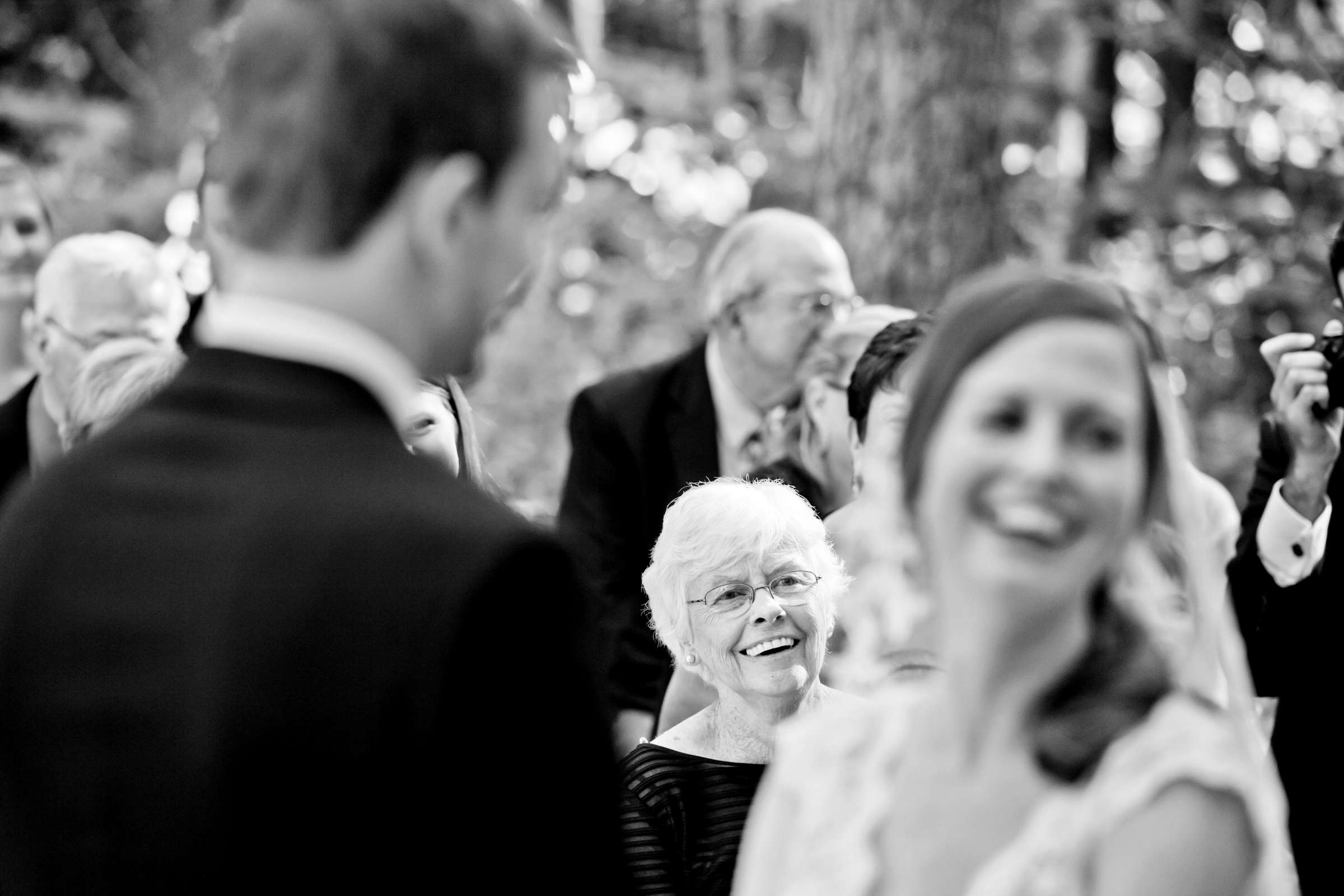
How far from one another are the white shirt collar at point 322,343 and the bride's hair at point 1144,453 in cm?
50

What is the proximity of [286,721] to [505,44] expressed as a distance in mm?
636

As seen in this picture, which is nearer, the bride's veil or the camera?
the bride's veil

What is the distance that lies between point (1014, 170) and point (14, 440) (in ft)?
20.9

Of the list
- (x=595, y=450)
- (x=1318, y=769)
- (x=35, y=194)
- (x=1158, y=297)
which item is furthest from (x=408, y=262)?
(x=1158, y=297)

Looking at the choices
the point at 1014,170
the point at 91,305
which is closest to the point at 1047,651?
the point at 91,305

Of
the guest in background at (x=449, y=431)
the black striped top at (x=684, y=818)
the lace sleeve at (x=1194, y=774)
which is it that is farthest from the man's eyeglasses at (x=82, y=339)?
the lace sleeve at (x=1194, y=774)

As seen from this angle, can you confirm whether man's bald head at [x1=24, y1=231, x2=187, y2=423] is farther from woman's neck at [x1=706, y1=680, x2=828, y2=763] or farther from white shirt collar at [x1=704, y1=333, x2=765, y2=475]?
woman's neck at [x1=706, y1=680, x2=828, y2=763]

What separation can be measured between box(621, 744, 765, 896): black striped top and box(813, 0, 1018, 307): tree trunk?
163 inches

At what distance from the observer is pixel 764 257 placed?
5.01 meters

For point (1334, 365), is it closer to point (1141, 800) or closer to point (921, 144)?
point (1141, 800)

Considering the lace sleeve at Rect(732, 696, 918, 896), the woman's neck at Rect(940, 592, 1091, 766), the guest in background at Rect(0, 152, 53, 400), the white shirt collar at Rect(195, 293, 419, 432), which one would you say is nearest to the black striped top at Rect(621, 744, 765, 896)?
the lace sleeve at Rect(732, 696, 918, 896)

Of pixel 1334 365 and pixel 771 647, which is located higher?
pixel 1334 365

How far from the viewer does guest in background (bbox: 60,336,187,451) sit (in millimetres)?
3783

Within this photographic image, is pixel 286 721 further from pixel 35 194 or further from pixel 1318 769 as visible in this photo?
pixel 35 194
